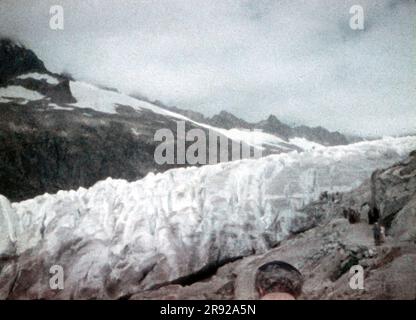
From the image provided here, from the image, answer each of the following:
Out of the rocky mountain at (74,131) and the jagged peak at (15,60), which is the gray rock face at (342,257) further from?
the jagged peak at (15,60)

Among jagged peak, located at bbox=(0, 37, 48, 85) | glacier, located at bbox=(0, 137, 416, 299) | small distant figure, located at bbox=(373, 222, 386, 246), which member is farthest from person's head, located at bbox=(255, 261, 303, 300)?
jagged peak, located at bbox=(0, 37, 48, 85)

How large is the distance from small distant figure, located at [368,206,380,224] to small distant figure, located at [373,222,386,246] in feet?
0.45

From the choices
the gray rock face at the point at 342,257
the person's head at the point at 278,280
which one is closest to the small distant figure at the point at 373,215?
the gray rock face at the point at 342,257

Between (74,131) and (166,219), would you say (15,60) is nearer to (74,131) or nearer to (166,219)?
(74,131)

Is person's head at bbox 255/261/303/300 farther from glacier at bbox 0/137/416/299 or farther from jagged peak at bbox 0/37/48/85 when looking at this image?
jagged peak at bbox 0/37/48/85

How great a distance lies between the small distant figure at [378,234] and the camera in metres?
8.09

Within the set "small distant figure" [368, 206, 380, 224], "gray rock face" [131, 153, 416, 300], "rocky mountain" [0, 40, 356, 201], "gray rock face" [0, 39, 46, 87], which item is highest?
"gray rock face" [0, 39, 46, 87]

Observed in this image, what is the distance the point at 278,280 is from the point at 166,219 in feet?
22.9

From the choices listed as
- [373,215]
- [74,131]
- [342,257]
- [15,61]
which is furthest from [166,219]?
[15,61]

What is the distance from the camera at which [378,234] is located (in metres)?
8.23

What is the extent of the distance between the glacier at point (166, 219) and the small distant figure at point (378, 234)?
1012 millimetres

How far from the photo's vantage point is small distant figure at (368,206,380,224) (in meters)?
8.62

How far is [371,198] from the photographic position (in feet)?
29.2
